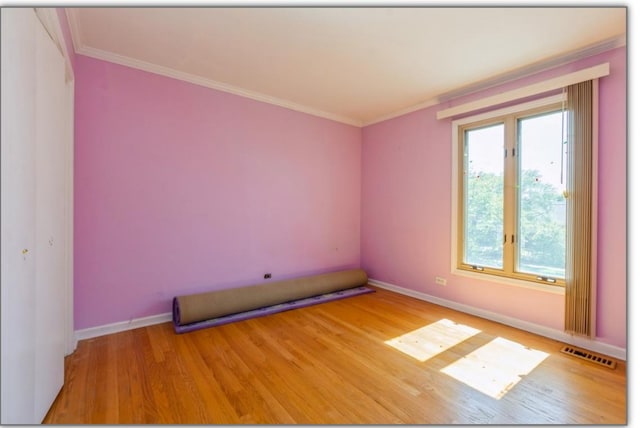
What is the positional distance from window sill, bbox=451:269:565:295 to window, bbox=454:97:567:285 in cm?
5

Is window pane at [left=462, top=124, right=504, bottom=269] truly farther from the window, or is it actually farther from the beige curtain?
the beige curtain

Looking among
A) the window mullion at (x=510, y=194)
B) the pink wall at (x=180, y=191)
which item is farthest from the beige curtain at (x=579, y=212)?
the pink wall at (x=180, y=191)

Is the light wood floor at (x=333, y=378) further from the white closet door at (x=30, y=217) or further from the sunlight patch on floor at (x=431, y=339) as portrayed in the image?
the white closet door at (x=30, y=217)

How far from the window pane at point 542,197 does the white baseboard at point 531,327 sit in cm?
54

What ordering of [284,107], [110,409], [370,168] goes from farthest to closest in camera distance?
[370,168]
[284,107]
[110,409]

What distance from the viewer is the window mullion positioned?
117 inches

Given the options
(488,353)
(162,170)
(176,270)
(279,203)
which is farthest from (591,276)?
(162,170)

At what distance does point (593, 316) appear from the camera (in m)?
2.37

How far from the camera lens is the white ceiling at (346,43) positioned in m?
2.04

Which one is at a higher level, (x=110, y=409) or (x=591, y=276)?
(x=591, y=276)

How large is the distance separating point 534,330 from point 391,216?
7.05ft

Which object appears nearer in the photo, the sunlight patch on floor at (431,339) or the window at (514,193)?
the sunlight patch on floor at (431,339)

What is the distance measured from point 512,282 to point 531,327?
1.50 feet

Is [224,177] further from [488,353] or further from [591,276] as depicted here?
[591,276]
